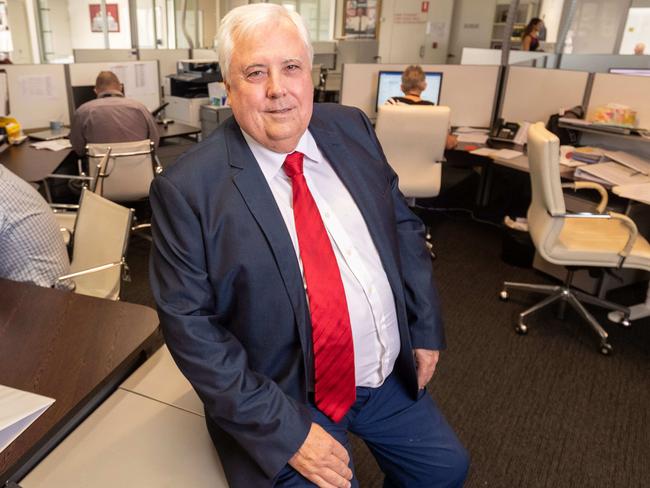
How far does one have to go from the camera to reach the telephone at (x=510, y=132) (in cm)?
360

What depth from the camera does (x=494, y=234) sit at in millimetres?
3822

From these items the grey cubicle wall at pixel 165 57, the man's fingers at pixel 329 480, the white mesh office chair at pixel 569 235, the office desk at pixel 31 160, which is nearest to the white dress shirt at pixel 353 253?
the man's fingers at pixel 329 480

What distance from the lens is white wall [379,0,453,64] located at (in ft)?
23.4

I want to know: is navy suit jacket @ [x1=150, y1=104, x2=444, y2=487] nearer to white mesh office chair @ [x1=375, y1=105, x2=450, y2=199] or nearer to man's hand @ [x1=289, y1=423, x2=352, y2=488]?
man's hand @ [x1=289, y1=423, x2=352, y2=488]

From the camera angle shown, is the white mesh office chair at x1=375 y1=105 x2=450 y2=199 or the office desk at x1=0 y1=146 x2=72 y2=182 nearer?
the office desk at x1=0 y1=146 x2=72 y2=182

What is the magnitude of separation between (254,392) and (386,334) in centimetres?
36

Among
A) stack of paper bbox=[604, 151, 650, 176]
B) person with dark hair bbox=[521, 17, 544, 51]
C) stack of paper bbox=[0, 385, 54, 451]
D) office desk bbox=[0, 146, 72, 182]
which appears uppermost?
person with dark hair bbox=[521, 17, 544, 51]

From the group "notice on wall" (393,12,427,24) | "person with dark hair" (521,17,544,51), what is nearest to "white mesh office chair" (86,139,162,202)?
"person with dark hair" (521,17,544,51)

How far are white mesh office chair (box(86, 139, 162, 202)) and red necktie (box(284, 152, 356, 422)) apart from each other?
6.92 feet

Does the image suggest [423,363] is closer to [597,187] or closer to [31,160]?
[597,187]

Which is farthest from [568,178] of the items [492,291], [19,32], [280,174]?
[19,32]

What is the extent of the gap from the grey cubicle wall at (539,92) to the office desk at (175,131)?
7.85 ft

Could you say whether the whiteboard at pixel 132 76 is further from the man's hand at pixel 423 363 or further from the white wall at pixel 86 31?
the white wall at pixel 86 31

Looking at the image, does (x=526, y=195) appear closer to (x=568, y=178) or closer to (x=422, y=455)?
(x=568, y=178)
